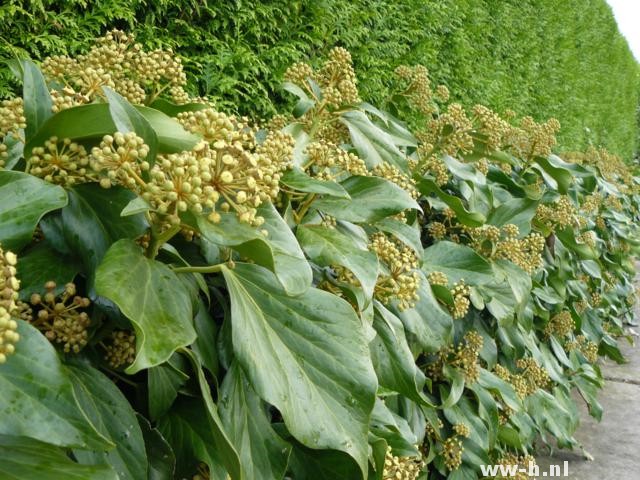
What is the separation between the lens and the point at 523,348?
3.17m

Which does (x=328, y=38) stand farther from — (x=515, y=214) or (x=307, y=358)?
(x=307, y=358)

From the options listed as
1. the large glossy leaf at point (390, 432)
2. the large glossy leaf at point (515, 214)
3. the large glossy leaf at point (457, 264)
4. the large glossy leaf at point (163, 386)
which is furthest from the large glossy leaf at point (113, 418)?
the large glossy leaf at point (515, 214)

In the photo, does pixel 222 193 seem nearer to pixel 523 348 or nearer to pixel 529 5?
pixel 523 348

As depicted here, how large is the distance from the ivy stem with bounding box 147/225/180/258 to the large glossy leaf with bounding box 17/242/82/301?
0.12 meters

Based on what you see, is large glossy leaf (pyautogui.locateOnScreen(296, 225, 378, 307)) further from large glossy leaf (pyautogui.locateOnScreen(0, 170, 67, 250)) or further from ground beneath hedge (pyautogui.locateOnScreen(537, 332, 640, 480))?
ground beneath hedge (pyautogui.locateOnScreen(537, 332, 640, 480))

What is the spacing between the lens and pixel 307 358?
45.4 inches

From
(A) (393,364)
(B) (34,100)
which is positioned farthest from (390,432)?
(B) (34,100)

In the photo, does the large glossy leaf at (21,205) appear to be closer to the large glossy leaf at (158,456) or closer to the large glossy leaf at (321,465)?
the large glossy leaf at (158,456)

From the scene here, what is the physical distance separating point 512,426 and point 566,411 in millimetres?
571

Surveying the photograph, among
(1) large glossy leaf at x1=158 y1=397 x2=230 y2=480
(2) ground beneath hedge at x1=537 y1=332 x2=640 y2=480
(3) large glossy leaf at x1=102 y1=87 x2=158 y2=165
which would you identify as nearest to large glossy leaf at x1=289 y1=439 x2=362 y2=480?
(1) large glossy leaf at x1=158 y1=397 x2=230 y2=480

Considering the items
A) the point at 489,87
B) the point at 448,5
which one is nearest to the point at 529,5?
the point at 489,87

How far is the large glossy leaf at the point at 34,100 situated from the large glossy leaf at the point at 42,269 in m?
0.21

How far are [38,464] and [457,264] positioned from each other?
1.79m

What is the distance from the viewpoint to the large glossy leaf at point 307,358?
109 centimetres
